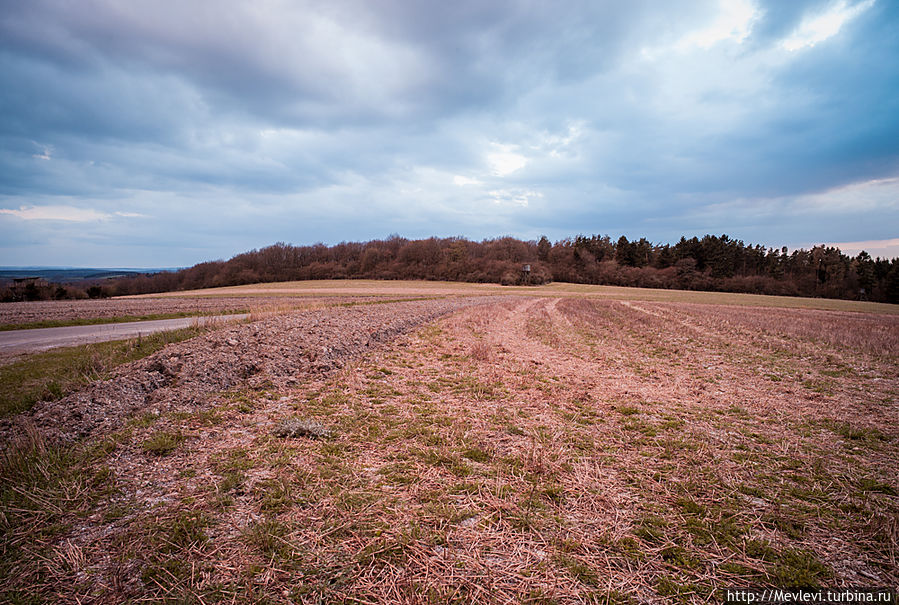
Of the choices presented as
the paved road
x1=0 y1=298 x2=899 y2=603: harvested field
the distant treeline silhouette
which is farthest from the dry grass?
x1=0 y1=298 x2=899 y2=603: harvested field

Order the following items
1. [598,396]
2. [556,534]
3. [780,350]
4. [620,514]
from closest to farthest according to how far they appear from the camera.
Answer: [556,534]
[620,514]
[598,396]
[780,350]

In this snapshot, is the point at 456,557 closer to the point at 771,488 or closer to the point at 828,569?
the point at 828,569

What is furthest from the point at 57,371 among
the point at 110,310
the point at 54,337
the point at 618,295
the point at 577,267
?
the point at 577,267

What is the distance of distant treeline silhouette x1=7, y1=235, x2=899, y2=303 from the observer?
6644cm

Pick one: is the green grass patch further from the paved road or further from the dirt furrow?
the paved road

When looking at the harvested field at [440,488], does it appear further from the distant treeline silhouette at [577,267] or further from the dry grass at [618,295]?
the distant treeline silhouette at [577,267]

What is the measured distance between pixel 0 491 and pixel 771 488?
826cm

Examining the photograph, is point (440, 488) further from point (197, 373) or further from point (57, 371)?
point (57, 371)

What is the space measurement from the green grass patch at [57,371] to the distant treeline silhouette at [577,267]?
6413cm

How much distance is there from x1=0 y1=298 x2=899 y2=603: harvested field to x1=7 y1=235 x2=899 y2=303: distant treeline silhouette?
6792 cm

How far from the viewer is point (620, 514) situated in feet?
10.7

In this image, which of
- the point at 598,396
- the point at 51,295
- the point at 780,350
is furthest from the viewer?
the point at 51,295

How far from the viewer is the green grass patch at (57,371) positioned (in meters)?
6.13

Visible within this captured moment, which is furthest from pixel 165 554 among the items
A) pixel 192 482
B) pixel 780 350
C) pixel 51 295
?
pixel 51 295
